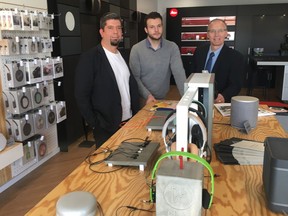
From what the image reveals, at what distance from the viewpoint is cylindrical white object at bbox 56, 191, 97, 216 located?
935mm

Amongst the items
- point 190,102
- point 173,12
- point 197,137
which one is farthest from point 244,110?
point 173,12

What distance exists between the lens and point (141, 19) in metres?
7.43

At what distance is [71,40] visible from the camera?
4.00 m

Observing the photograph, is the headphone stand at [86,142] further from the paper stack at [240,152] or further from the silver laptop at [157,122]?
the paper stack at [240,152]

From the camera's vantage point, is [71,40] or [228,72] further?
[71,40]

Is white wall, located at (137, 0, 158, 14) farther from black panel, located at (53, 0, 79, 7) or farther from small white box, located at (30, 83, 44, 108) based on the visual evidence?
small white box, located at (30, 83, 44, 108)

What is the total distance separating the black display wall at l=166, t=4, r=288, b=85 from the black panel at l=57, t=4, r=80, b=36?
4.79 m

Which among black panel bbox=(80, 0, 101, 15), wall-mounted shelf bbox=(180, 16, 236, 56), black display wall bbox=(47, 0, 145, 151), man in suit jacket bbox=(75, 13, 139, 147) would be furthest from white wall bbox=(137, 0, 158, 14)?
man in suit jacket bbox=(75, 13, 139, 147)

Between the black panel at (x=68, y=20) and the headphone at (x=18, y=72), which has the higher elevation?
the black panel at (x=68, y=20)

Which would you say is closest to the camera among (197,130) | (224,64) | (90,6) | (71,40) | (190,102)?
(190,102)

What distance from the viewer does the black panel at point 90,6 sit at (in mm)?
4340

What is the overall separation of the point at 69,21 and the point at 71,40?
0.82ft

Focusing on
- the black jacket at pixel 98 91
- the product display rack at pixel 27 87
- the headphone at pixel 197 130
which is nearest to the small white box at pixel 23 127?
the product display rack at pixel 27 87

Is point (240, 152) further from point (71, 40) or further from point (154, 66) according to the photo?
point (71, 40)
